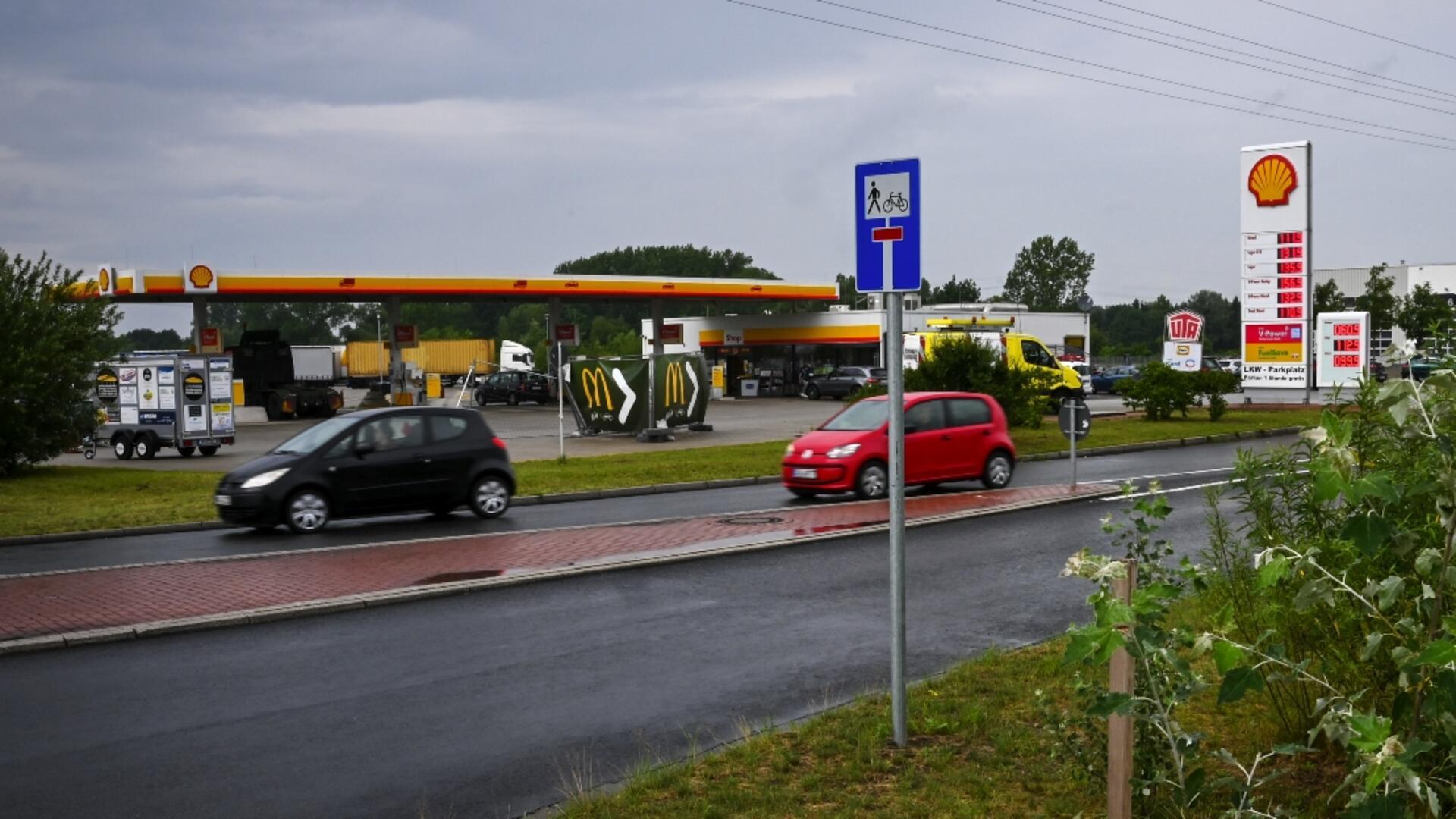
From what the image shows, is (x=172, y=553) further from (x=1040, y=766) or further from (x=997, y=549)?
(x=1040, y=766)

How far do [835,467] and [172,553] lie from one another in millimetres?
8953

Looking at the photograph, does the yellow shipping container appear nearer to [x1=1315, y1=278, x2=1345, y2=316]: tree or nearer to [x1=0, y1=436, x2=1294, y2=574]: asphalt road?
[x1=1315, y1=278, x2=1345, y2=316]: tree

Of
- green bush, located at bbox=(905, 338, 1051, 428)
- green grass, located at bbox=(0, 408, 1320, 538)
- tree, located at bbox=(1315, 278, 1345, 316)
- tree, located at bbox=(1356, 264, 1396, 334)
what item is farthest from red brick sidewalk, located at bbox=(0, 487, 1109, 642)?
tree, located at bbox=(1315, 278, 1345, 316)

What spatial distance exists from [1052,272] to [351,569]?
449ft

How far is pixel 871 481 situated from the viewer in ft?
65.6

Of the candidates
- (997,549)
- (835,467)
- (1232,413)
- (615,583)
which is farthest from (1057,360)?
(615,583)

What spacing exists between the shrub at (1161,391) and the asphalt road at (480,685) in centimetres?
2499

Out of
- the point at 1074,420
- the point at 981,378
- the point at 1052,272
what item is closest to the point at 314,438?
the point at 1074,420

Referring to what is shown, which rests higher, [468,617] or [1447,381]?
[1447,381]

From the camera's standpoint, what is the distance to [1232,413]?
41.5 meters

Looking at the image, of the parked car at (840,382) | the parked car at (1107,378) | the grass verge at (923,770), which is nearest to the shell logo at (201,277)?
the parked car at (840,382)

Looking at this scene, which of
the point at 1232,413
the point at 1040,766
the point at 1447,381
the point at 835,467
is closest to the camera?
the point at 1447,381

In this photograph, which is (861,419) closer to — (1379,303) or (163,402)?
(163,402)

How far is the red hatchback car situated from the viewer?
19.9m
